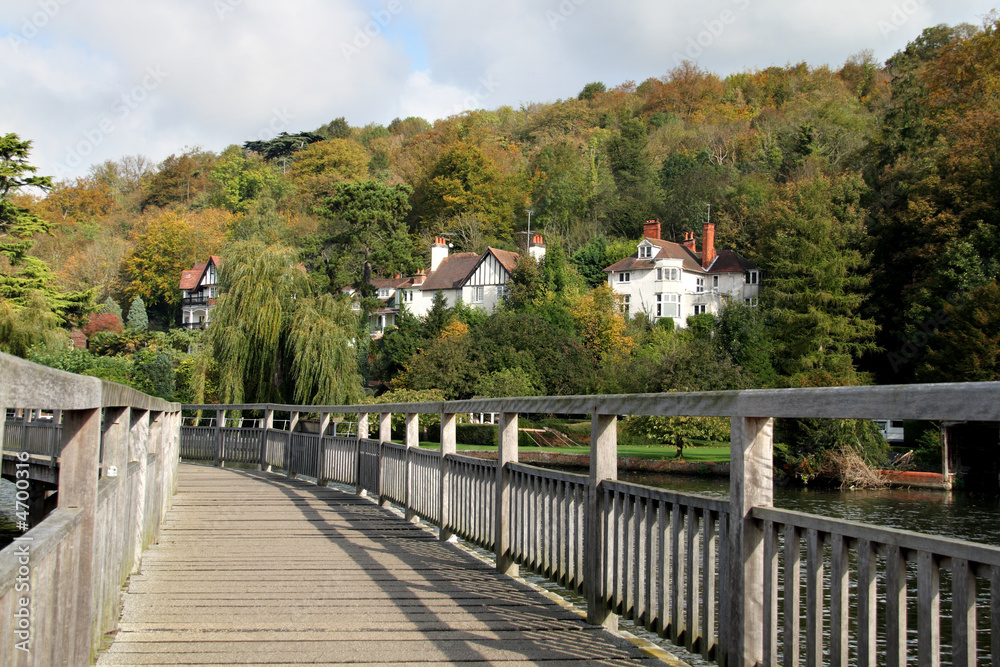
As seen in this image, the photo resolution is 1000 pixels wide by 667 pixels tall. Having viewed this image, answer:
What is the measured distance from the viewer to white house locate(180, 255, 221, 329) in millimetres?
82375

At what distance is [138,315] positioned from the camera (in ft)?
254

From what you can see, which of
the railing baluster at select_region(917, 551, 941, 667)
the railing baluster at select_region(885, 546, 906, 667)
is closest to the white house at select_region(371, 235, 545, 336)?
the railing baluster at select_region(885, 546, 906, 667)

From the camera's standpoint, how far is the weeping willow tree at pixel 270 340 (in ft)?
90.4

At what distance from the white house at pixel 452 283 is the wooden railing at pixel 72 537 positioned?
61.1m

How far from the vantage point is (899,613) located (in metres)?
2.49

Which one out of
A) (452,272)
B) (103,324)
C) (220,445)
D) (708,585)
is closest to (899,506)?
(220,445)

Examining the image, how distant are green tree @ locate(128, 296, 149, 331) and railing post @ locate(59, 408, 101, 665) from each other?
3062 inches

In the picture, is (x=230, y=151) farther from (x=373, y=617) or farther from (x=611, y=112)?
(x=373, y=617)

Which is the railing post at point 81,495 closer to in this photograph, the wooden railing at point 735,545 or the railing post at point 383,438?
the wooden railing at point 735,545

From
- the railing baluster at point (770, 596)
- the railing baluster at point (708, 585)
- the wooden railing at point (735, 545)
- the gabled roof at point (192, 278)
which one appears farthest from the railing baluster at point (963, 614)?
the gabled roof at point (192, 278)

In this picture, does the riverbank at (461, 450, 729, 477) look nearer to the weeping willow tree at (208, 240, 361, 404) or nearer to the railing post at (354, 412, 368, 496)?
the weeping willow tree at (208, 240, 361, 404)

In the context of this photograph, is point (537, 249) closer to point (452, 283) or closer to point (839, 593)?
point (452, 283)

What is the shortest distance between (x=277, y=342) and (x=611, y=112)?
80.2 meters

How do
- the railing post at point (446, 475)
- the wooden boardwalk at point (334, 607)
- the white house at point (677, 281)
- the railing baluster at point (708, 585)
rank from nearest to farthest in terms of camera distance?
the railing baluster at point (708, 585) → the wooden boardwalk at point (334, 607) → the railing post at point (446, 475) → the white house at point (677, 281)
